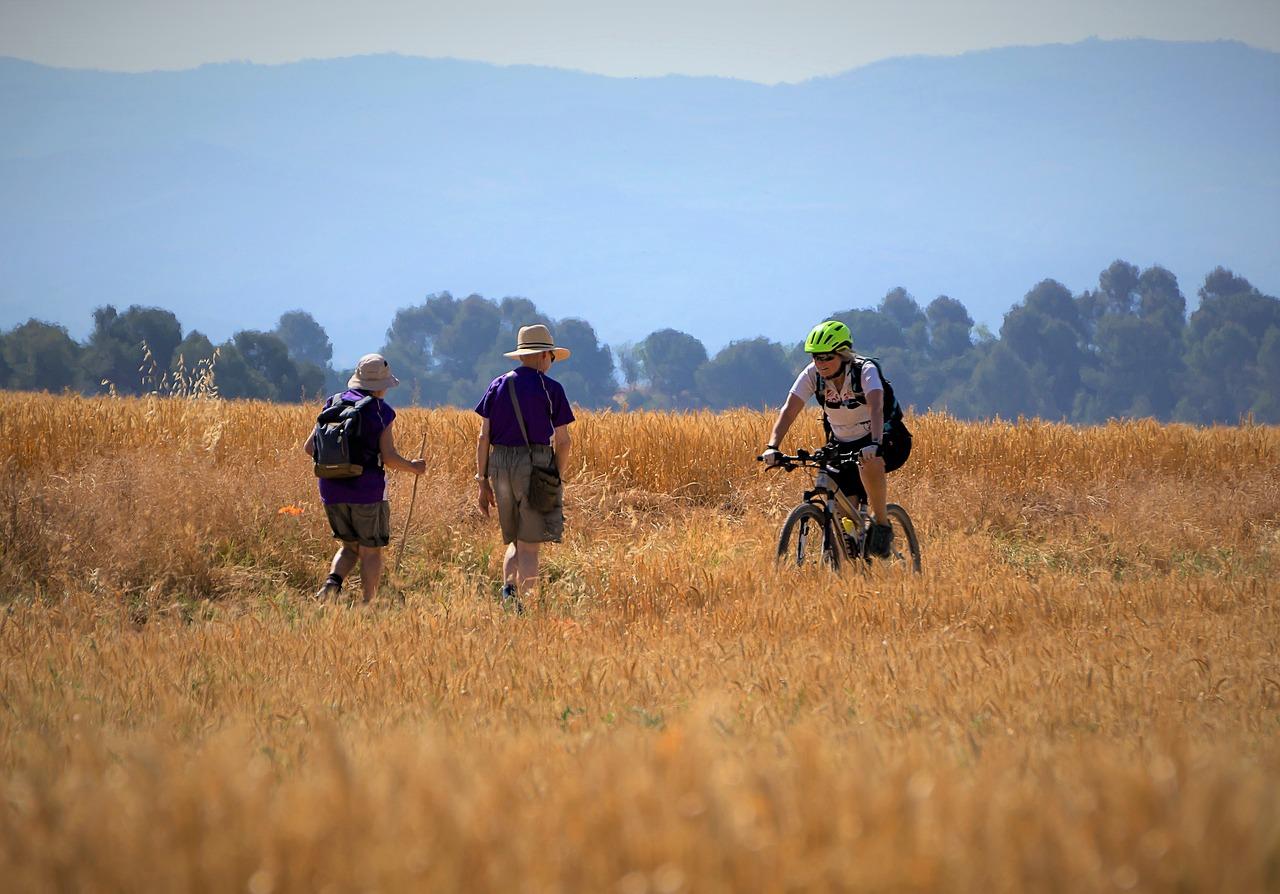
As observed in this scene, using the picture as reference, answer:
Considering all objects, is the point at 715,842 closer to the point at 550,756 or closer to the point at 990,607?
the point at 550,756

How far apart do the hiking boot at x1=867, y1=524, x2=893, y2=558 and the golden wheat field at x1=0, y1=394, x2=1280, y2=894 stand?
1.13 ft

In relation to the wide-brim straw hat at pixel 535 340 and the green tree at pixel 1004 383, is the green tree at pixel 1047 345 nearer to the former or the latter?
the green tree at pixel 1004 383

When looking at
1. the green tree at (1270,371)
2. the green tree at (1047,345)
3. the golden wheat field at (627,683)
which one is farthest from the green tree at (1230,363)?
the golden wheat field at (627,683)

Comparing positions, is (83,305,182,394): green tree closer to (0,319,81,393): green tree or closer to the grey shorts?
(0,319,81,393): green tree

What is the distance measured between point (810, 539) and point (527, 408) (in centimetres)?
235

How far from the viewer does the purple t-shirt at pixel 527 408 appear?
8.20 meters

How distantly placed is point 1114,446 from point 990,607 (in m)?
12.6

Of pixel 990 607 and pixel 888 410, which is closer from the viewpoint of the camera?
pixel 990 607

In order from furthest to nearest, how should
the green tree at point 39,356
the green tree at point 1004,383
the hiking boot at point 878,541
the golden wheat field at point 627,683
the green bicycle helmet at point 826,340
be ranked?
the green tree at point 1004,383
the green tree at point 39,356
the hiking boot at point 878,541
the green bicycle helmet at point 826,340
the golden wheat field at point 627,683

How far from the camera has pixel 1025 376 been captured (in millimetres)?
190000

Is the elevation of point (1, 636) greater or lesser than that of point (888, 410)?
lesser

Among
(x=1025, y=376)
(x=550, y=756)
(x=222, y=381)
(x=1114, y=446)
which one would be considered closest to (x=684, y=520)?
(x=1114, y=446)

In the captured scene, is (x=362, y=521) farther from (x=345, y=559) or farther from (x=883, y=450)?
(x=883, y=450)

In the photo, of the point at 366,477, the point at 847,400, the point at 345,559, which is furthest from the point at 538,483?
the point at 847,400
